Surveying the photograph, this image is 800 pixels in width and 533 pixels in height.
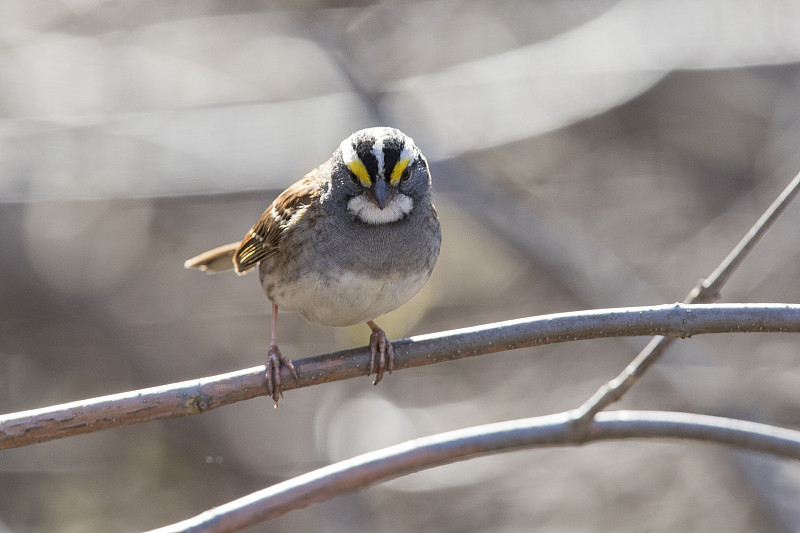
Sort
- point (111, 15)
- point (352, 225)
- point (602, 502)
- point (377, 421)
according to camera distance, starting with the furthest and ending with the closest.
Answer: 1. point (111, 15)
2. point (377, 421)
3. point (602, 502)
4. point (352, 225)

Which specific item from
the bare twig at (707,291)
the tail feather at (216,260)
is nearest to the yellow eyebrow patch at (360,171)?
the bare twig at (707,291)

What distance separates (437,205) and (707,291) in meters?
4.36

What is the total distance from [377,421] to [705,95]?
573cm

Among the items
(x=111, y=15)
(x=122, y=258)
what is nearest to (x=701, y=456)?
(x=122, y=258)

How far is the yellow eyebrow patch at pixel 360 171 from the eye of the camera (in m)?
3.69

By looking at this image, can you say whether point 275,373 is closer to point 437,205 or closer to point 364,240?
point 364,240

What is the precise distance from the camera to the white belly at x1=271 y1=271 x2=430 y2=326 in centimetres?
366

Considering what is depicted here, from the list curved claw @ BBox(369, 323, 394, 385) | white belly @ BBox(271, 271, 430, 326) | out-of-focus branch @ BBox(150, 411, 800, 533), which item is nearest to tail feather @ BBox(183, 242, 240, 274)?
white belly @ BBox(271, 271, 430, 326)

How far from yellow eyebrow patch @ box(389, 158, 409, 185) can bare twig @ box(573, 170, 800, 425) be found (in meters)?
1.22

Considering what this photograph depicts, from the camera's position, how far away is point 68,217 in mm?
9469

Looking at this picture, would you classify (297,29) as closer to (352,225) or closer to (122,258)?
(122,258)

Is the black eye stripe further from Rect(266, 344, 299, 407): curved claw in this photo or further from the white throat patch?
Rect(266, 344, 299, 407): curved claw

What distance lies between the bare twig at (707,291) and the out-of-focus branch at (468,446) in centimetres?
12

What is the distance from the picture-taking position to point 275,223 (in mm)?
4266
